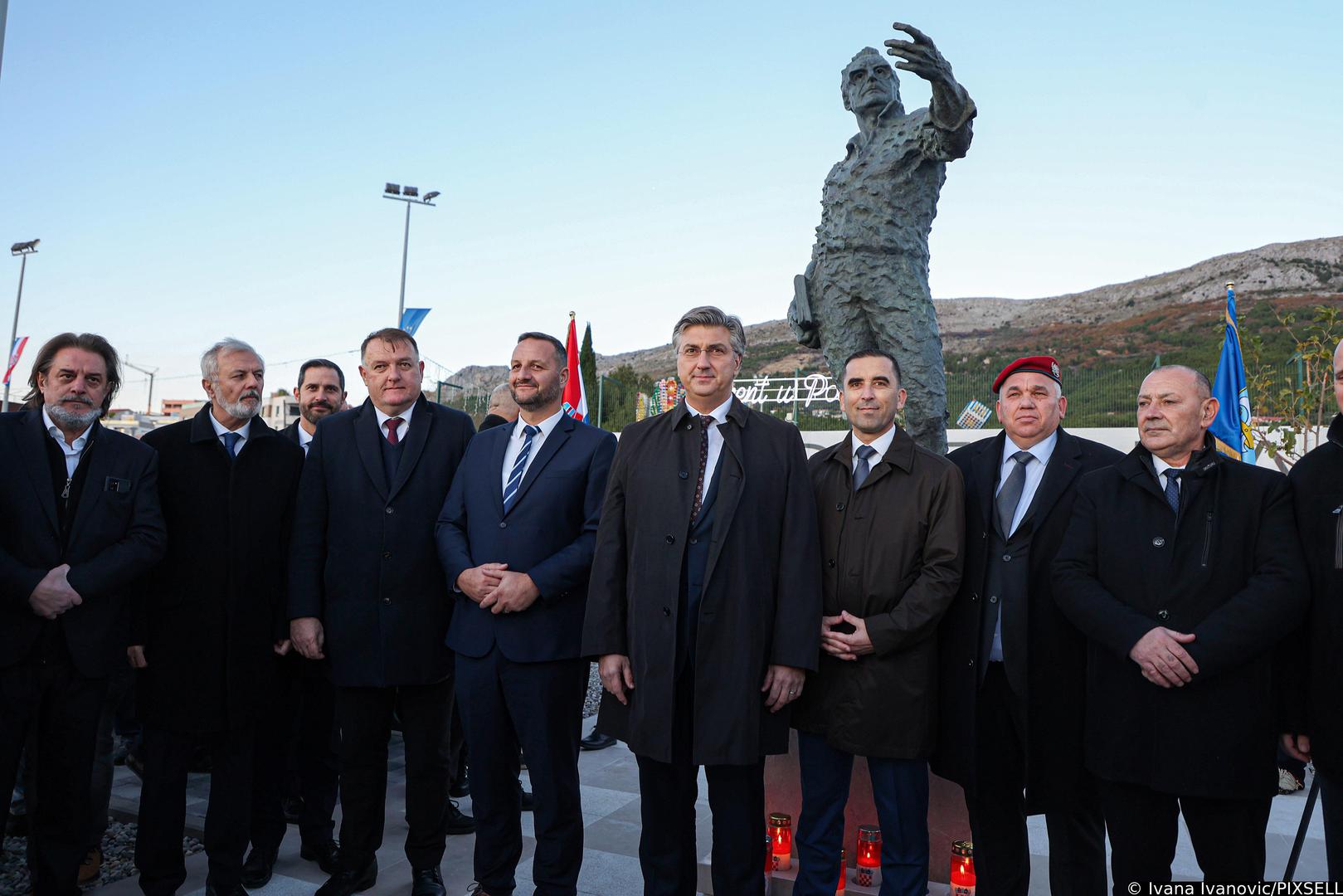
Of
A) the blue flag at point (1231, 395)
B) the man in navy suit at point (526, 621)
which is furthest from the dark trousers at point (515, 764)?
the blue flag at point (1231, 395)

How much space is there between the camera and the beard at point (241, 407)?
3.58 m

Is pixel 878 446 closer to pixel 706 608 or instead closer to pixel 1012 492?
pixel 1012 492

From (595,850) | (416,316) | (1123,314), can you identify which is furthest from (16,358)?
(1123,314)

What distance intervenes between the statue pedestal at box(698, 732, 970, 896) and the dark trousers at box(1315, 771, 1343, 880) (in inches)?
44.1

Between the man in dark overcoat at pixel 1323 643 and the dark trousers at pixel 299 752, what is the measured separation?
318cm

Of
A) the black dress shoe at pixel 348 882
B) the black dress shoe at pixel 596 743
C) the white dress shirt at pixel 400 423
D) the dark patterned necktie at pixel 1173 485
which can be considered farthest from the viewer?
the black dress shoe at pixel 596 743

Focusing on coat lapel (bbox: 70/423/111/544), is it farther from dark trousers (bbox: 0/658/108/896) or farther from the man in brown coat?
the man in brown coat

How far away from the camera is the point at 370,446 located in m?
3.59

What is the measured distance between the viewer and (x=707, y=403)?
3133mm

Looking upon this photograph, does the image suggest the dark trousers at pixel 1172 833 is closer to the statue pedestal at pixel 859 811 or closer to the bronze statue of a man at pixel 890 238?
the statue pedestal at pixel 859 811

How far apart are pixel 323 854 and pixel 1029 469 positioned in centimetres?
314

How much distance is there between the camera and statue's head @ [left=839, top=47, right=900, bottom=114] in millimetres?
4844

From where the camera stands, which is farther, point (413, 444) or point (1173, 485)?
point (413, 444)

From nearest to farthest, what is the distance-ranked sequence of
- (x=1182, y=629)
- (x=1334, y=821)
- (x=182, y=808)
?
(x=1334, y=821), (x=1182, y=629), (x=182, y=808)
